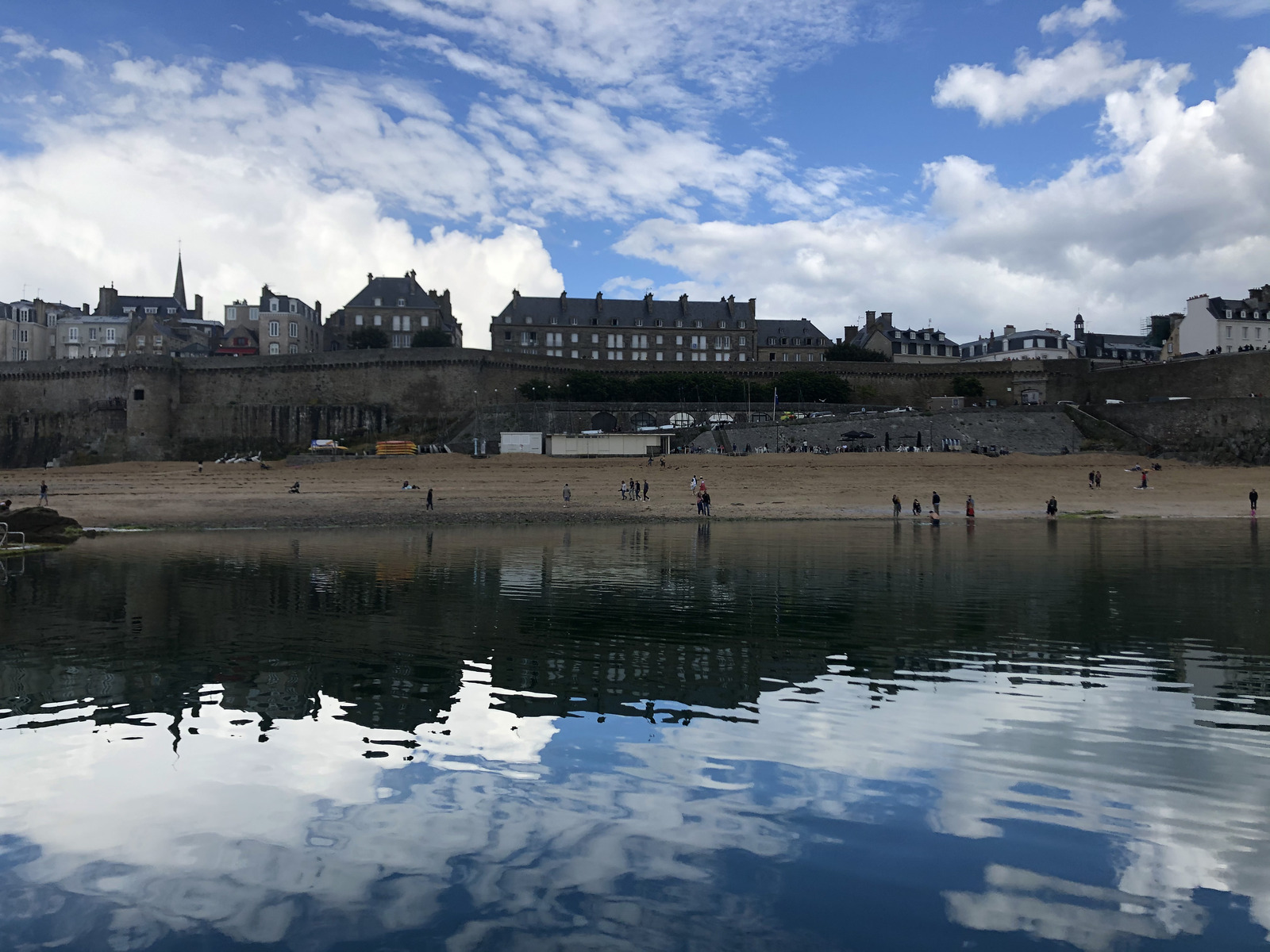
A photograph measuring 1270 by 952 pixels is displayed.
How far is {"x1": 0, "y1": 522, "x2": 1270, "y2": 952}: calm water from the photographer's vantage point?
4.75 m

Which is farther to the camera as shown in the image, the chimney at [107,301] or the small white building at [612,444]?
the chimney at [107,301]

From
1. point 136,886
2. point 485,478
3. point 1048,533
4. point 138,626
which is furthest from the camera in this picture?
point 485,478

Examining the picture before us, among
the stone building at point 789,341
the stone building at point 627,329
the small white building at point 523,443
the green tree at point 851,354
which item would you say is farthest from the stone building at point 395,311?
the green tree at point 851,354

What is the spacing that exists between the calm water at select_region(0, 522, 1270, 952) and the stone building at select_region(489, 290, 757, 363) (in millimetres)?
66276

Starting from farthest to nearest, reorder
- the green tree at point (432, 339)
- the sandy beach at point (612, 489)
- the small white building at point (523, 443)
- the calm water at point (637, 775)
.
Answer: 1. the green tree at point (432, 339)
2. the small white building at point (523, 443)
3. the sandy beach at point (612, 489)
4. the calm water at point (637, 775)

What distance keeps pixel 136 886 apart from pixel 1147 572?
18781mm

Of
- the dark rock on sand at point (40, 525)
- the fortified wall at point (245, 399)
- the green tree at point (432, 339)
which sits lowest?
the dark rock on sand at point (40, 525)

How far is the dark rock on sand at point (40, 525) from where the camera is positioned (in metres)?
25.7

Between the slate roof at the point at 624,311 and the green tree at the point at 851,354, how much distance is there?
7.94 metres

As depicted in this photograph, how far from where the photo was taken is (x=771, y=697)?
900 cm

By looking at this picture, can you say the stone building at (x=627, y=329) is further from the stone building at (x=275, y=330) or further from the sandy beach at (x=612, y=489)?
the sandy beach at (x=612, y=489)

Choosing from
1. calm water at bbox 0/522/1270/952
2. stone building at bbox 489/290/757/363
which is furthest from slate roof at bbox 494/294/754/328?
calm water at bbox 0/522/1270/952

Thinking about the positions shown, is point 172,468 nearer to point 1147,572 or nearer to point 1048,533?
point 1048,533

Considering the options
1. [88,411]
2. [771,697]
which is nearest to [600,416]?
[88,411]
